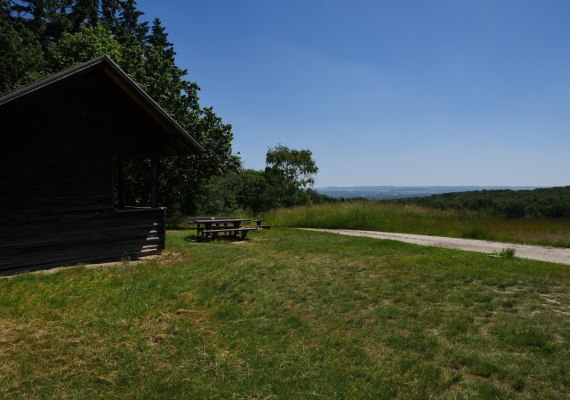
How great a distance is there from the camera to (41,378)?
396cm

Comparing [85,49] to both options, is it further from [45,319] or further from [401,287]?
[401,287]

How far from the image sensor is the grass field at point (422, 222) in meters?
15.8

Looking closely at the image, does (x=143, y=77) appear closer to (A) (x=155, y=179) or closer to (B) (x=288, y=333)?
(A) (x=155, y=179)

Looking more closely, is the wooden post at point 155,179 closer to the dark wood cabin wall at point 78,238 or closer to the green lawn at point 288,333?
the dark wood cabin wall at point 78,238

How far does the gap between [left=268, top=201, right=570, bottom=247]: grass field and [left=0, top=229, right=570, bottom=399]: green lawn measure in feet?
24.5

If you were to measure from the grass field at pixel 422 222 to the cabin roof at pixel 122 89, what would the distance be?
38.3 ft

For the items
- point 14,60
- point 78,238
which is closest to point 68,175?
point 78,238

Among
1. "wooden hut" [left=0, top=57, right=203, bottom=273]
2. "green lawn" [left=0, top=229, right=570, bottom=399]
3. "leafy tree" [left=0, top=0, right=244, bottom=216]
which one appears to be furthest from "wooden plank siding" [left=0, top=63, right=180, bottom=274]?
"leafy tree" [left=0, top=0, right=244, bottom=216]

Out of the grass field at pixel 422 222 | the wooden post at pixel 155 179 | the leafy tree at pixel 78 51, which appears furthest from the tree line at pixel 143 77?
the wooden post at pixel 155 179

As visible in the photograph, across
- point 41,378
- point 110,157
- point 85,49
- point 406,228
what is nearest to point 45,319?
point 41,378

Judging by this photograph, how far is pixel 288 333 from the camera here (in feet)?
16.9

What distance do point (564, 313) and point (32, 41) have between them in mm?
40267

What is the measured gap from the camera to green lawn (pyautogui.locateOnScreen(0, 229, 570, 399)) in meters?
3.82

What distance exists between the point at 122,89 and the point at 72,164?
2.36 meters
